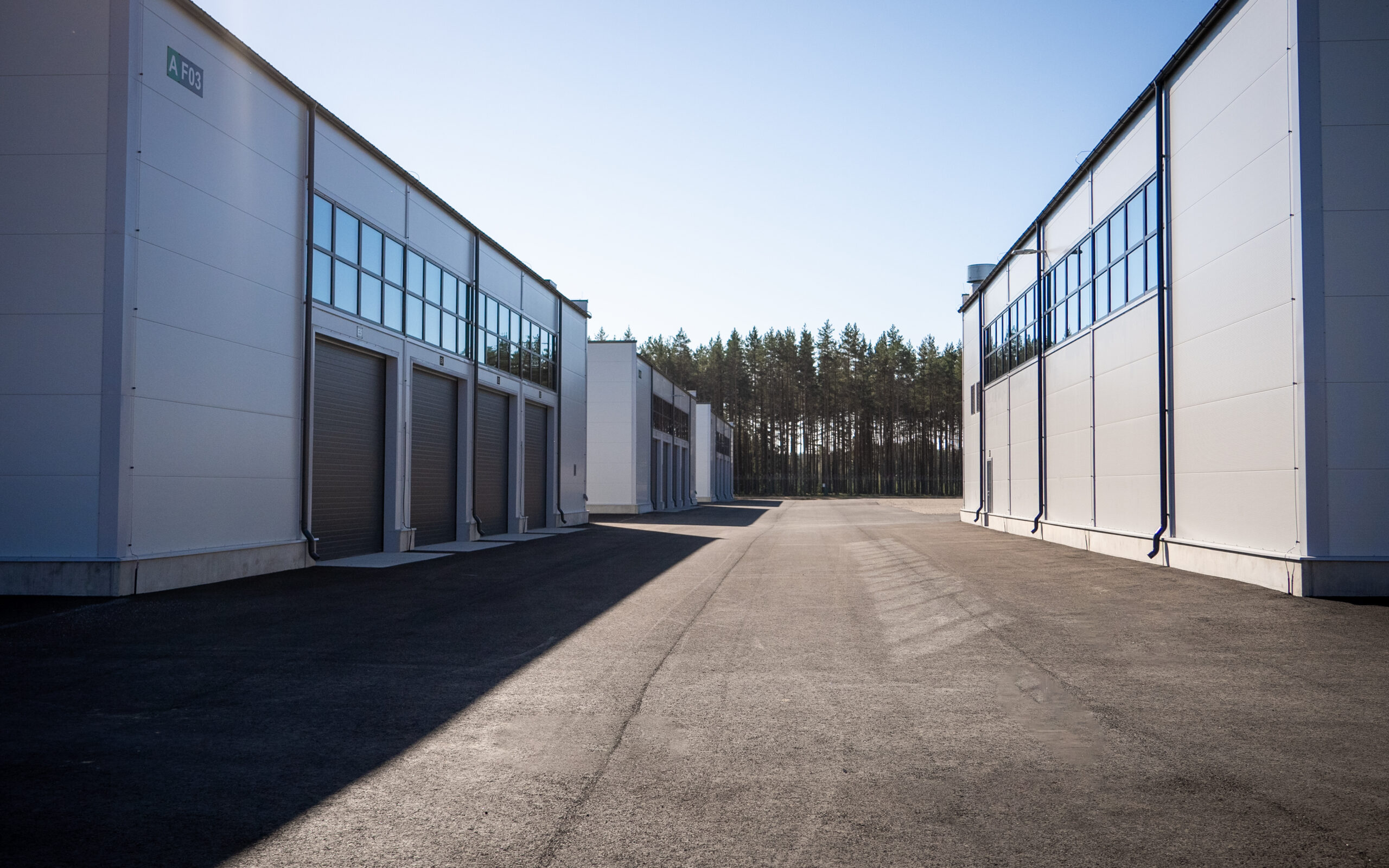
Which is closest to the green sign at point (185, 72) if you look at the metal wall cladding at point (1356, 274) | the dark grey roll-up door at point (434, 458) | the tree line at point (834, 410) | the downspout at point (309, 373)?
A: the downspout at point (309, 373)

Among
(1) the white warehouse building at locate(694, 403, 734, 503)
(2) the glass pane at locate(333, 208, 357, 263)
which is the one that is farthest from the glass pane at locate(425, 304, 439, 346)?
(1) the white warehouse building at locate(694, 403, 734, 503)

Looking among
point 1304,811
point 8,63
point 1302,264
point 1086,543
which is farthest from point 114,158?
point 1086,543

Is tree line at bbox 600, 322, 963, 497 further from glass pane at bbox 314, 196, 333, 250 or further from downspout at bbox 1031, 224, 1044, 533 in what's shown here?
glass pane at bbox 314, 196, 333, 250

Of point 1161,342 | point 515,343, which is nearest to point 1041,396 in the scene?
point 1161,342

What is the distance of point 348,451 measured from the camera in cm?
Result: 1816

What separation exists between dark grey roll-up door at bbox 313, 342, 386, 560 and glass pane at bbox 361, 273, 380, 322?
2.68 ft

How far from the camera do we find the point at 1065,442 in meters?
22.8

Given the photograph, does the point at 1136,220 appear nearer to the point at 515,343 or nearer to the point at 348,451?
the point at 348,451

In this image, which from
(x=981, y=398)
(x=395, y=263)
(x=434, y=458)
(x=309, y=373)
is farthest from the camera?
(x=981, y=398)

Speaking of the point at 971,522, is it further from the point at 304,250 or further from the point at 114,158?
the point at 114,158

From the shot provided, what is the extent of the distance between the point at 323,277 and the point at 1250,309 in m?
15.3

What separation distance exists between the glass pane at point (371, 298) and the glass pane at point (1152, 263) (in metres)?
15.2

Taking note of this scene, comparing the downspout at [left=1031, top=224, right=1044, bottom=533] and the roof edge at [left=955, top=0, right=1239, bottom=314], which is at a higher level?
the roof edge at [left=955, top=0, right=1239, bottom=314]

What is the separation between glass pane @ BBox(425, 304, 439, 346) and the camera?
70.3ft
